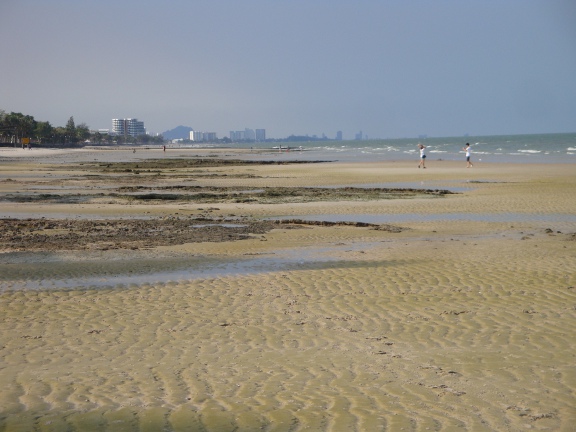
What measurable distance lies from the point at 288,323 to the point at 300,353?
1.41 metres

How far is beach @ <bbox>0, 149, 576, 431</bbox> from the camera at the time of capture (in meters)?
6.10

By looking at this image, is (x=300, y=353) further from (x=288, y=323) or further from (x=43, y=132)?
(x=43, y=132)

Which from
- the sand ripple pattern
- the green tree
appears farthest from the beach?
the green tree

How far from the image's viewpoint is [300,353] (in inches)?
312

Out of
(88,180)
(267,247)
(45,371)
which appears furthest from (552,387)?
(88,180)

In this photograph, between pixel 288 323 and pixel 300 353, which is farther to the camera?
pixel 288 323

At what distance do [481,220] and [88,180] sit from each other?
83.9 feet

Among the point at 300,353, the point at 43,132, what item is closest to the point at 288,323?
the point at 300,353

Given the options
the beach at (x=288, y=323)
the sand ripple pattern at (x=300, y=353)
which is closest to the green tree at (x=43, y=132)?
the beach at (x=288, y=323)

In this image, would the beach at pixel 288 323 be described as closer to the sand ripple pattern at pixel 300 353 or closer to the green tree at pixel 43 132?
the sand ripple pattern at pixel 300 353

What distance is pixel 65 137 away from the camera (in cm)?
18938

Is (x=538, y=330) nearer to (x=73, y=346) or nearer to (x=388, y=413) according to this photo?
(x=388, y=413)

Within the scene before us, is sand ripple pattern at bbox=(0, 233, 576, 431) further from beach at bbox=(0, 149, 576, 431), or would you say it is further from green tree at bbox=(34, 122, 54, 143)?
green tree at bbox=(34, 122, 54, 143)

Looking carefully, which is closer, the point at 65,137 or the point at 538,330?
the point at 538,330
